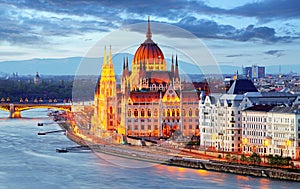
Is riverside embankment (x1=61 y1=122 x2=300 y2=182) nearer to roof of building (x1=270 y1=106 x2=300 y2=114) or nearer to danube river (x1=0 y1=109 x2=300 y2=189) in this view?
danube river (x1=0 y1=109 x2=300 y2=189)

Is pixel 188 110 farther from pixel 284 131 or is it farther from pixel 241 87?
pixel 284 131

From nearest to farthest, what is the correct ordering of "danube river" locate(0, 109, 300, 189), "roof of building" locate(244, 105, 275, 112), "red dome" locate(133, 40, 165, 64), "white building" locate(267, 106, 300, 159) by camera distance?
"danube river" locate(0, 109, 300, 189)
"white building" locate(267, 106, 300, 159)
"roof of building" locate(244, 105, 275, 112)
"red dome" locate(133, 40, 165, 64)

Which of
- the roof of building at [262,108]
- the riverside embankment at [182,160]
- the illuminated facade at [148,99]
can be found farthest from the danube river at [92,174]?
the illuminated facade at [148,99]

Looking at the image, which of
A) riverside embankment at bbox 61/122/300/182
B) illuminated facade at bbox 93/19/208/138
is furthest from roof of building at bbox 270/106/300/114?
illuminated facade at bbox 93/19/208/138

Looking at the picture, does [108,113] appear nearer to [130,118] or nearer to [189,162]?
[130,118]

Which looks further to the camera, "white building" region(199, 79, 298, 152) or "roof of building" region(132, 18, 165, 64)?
"roof of building" region(132, 18, 165, 64)

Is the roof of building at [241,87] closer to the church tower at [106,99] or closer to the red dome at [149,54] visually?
the church tower at [106,99]

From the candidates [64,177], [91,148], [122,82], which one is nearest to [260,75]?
[122,82]
